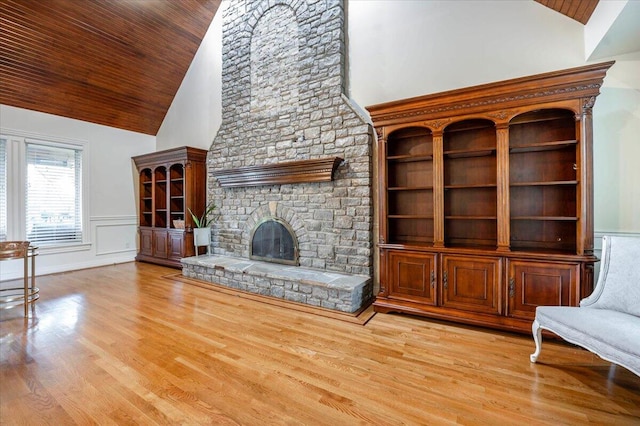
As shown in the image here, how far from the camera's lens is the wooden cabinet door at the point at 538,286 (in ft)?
8.05

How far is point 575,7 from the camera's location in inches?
106

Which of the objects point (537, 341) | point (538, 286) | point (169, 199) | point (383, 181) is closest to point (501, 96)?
point (383, 181)

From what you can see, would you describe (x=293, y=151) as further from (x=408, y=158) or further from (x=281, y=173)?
(x=408, y=158)

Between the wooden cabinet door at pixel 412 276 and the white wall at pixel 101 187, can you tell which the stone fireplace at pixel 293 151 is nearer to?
the wooden cabinet door at pixel 412 276

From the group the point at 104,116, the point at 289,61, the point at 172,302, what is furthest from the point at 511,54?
the point at 104,116

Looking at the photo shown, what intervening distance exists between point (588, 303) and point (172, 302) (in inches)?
169

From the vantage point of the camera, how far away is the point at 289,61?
4406 mm

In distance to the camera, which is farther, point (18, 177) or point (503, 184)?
point (18, 177)

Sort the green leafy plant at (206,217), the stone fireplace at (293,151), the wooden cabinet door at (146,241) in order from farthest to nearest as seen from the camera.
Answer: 1. the wooden cabinet door at (146,241)
2. the green leafy plant at (206,217)
3. the stone fireplace at (293,151)

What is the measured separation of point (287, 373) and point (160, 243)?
492 cm

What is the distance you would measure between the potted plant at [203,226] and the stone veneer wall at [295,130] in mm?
176

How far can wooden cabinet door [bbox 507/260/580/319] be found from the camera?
2.46m

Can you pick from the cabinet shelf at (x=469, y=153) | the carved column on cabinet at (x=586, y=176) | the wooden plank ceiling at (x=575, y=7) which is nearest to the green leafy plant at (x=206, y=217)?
the cabinet shelf at (x=469, y=153)

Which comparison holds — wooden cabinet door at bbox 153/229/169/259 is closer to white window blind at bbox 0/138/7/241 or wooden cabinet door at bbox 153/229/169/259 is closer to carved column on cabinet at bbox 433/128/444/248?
white window blind at bbox 0/138/7/241
